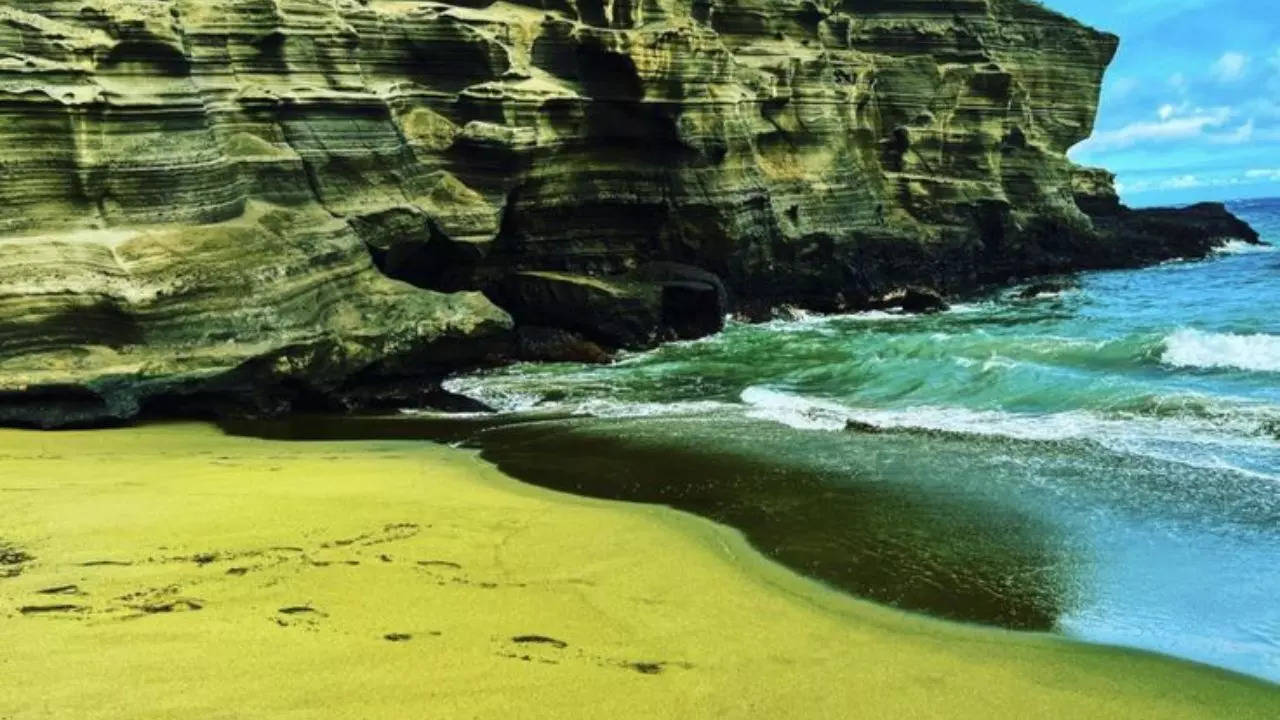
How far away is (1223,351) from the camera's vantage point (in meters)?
17.6

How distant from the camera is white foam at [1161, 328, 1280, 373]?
16.8 metres

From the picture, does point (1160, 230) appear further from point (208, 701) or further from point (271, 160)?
point (208, 701)

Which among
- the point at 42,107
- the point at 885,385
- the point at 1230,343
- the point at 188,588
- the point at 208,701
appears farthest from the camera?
the point at 1230,343

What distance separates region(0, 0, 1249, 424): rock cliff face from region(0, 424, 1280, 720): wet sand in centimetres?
513

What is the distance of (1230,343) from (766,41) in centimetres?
1436

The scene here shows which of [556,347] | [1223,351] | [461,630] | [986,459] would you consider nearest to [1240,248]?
[1223,351]

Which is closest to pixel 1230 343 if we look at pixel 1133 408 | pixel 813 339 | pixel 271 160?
pixel 1133 408

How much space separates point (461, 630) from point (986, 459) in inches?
290

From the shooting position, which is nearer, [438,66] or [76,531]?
[76,531]

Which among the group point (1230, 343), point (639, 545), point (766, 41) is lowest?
point (639, 545)

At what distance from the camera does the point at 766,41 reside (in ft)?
91.0

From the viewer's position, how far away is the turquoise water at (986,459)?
7293 millimetres

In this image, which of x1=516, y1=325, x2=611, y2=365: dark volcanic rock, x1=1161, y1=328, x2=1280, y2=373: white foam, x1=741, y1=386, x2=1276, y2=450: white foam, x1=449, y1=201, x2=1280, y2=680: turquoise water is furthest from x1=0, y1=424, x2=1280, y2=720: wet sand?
x1=1161, y1=328, x2=1280, y2=373: white foam

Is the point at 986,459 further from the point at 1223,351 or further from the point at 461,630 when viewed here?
the point at 1223,351
